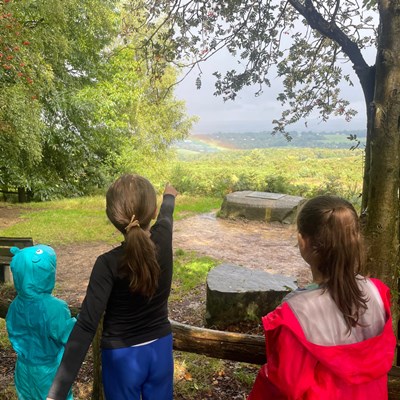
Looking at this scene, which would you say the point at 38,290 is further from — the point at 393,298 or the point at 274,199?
the point at 274,199

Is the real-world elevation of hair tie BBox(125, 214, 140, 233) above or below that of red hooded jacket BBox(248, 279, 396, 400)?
above

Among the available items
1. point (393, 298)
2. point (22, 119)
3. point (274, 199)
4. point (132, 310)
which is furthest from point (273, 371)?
point (274, 199)

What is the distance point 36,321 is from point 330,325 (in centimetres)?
165

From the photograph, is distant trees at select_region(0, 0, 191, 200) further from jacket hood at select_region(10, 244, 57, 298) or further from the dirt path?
jacket hood at select_region(10, 244, 57, 298)

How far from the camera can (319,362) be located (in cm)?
151

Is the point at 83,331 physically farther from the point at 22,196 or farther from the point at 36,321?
the point at 22,196

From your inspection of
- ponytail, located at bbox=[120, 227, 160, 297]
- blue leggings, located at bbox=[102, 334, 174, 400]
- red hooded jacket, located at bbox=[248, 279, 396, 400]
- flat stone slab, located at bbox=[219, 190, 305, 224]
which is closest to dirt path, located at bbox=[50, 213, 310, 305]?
flat stone slab, located at bbox=[219, 190, 305, 224]

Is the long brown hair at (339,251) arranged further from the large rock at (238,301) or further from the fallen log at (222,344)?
the large rock at (238,301)

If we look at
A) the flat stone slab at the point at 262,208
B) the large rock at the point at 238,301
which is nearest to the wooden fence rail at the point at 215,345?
the large rock at the point at 238,301

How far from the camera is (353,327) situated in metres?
1.53

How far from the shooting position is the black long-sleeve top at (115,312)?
173 cm

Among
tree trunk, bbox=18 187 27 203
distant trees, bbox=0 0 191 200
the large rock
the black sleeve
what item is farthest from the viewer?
tree trunk, bbox=18 187 27 203

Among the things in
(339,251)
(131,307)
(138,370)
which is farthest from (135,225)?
(339,251)

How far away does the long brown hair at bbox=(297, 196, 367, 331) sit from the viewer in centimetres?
152
